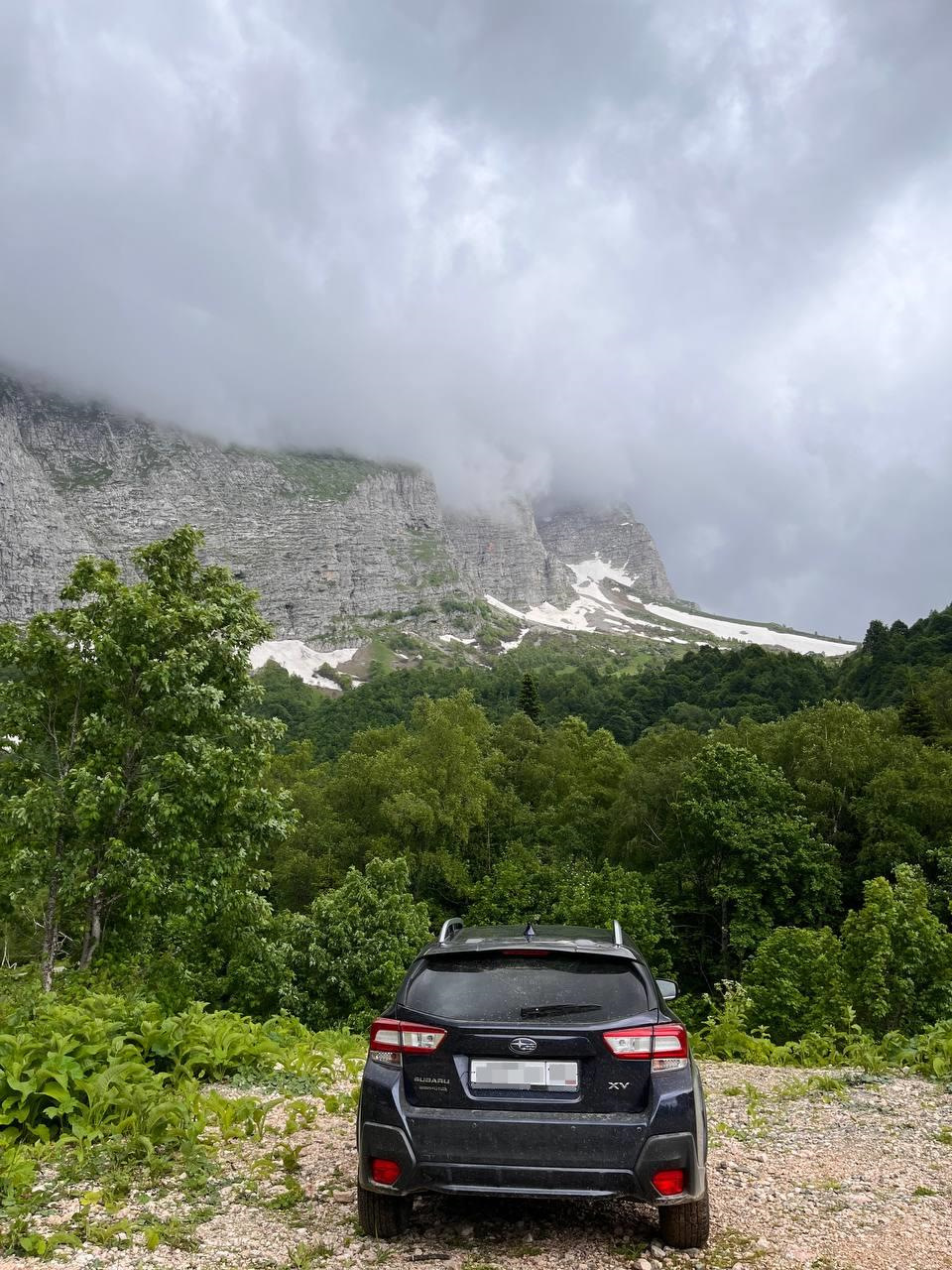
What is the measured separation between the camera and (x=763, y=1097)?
26.8 feet

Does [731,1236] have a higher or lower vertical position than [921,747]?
lower

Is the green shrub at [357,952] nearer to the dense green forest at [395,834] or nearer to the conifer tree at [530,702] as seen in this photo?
the dense green forest at [395,834]

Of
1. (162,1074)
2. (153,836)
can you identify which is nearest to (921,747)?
(153,836)

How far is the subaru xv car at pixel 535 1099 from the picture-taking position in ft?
13.5

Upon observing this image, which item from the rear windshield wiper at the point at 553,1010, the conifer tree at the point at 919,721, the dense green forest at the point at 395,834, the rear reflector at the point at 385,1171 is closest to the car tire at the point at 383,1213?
the rear reflector at the point at 385,1171

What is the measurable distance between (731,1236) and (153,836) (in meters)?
9.36

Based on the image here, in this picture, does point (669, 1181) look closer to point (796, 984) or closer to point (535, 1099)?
point (535, 1099)

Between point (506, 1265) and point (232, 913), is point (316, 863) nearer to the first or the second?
point (232, 913)

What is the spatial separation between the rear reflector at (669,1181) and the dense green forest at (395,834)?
27.6ft

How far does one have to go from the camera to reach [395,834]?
1378 inches

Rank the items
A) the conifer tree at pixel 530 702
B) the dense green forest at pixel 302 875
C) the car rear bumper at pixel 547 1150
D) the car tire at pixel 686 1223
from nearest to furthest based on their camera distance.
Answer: the car rear bumper at pixel 547 1150, the car tire at pixel 686 1223, the dense green forest at pixel 302 875, the conifer tree at pixel 530 702

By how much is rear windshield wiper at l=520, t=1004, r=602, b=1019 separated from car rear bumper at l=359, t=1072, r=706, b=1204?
463 mm

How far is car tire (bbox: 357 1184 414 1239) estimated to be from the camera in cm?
444

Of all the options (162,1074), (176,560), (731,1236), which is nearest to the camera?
(731,1236)
